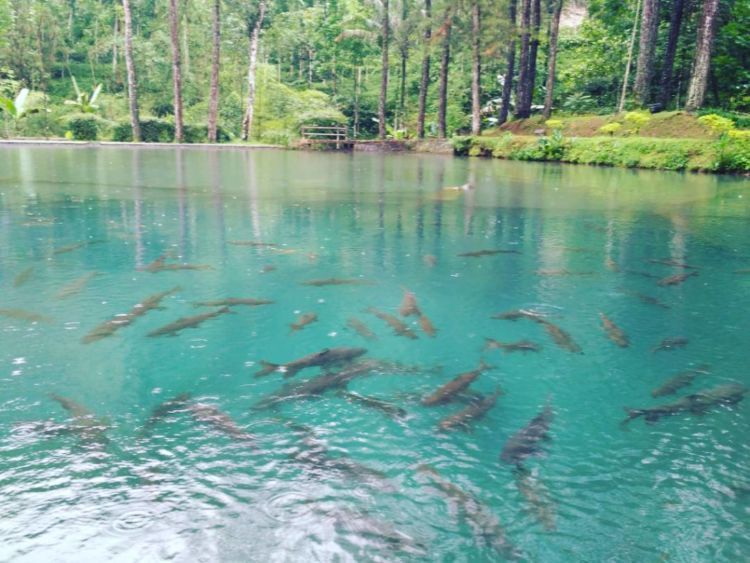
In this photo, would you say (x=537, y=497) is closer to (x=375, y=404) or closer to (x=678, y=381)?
(x=375, y=404)

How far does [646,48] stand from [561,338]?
24.6 meters

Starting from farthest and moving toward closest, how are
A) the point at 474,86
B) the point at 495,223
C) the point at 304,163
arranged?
the point at 474,86 → the point at 304,163 → the point at 495,223

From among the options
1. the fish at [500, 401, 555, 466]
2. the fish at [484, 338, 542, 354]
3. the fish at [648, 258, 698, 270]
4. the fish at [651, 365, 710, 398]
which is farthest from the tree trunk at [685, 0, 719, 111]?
the fish at [500, 401, 555, 466]

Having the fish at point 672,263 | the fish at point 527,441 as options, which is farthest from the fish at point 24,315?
the fish at point 672,263

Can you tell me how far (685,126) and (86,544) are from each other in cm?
2566

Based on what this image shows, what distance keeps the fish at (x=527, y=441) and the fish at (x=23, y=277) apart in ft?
19.4

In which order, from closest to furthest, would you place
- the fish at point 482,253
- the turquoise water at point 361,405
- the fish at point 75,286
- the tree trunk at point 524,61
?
the turquoise water at point 361,405, the fish at point 75,286, the fish at point 482,253, the tree trunk at point 524,61

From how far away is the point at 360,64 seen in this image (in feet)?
147

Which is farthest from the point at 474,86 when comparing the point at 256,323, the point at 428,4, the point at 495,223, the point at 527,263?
the point at 256,323

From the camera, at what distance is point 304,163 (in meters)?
26.8

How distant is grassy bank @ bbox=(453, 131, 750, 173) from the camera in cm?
2134

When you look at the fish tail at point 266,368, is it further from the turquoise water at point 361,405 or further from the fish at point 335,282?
the fish at point 335,282

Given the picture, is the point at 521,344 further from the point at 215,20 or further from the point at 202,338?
the point at 215,20

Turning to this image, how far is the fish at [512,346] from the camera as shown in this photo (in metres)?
5.69
